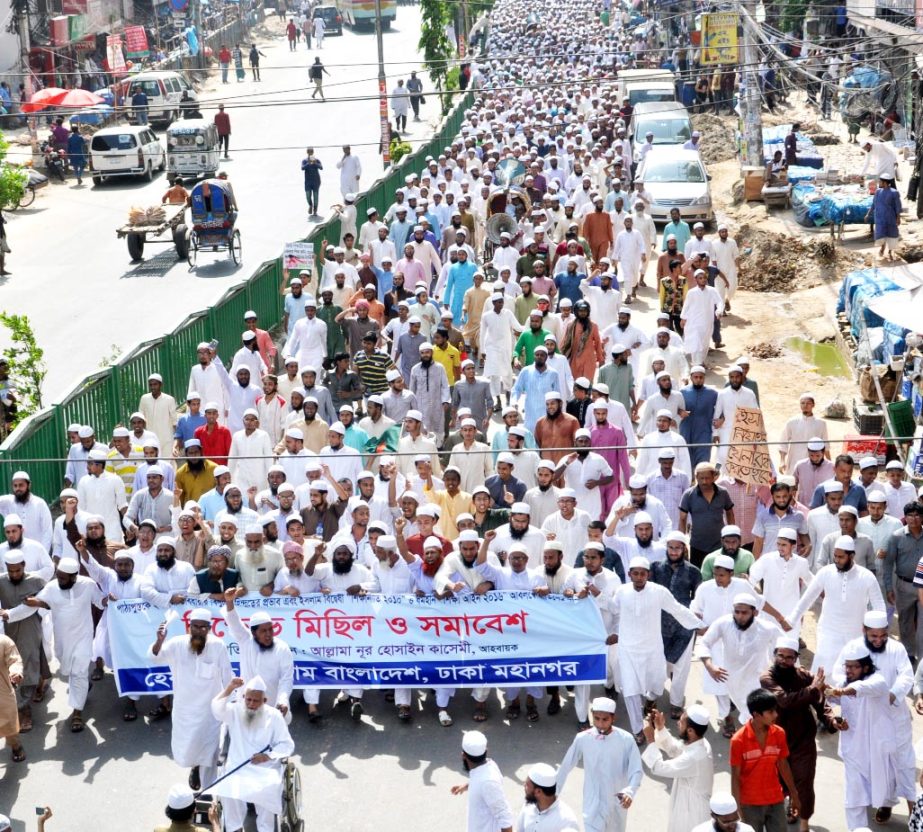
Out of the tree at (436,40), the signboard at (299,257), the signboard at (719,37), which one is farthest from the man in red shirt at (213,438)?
the tree at (436,40)

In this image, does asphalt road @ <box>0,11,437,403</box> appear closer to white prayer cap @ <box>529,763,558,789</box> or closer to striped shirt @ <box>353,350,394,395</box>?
striped shirt @ <box>353,350,394,395</box>

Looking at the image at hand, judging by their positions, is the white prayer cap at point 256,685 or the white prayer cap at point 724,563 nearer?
the white prayer cap at point 256,685

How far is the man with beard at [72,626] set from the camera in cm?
1068

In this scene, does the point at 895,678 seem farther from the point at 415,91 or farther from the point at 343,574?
the point at 415,91

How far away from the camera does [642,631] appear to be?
A: 1020 centimetres

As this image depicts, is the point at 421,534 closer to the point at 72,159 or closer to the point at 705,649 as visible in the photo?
the point at 705,649

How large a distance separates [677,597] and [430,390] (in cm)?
486

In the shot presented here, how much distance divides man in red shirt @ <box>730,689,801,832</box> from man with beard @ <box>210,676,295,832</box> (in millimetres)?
2618

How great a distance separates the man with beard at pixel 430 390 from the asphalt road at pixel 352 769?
428 cm

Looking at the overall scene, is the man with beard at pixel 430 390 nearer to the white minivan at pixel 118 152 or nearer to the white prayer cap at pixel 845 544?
the white prayer cap at pixel 845 544

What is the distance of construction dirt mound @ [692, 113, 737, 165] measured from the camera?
3656 cm

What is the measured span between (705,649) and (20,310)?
55.9 feet

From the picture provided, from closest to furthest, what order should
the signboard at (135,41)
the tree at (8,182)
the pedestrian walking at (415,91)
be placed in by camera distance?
the tree at (8,182), the pedestrian walking at (415,91), the signboard at (135,41)

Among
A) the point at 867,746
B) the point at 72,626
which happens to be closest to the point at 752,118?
the point at 72,626
